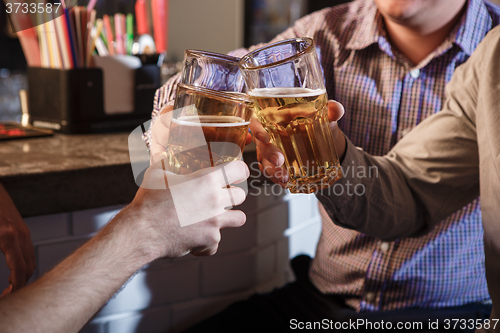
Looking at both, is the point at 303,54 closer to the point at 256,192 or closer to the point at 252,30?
the point at 256,192

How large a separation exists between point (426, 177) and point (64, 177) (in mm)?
814

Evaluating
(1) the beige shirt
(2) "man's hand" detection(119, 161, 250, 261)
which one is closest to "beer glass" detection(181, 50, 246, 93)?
(2) "man's hand" detection(119, 161, 250, 261)

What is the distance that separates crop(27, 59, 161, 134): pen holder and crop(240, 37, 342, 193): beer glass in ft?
2.60

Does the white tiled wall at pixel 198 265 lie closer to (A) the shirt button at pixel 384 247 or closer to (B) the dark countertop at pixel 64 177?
(B) the dark countertop at pixel 64 177

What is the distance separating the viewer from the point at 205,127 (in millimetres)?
609

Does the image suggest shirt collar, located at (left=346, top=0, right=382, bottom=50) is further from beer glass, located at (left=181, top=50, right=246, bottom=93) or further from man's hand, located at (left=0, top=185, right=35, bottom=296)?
man's hand, located at (left=0, top=185, right=35, bottom=296)

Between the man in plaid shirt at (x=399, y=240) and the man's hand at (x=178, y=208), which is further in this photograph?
the man in plaid shirt at (x=399, y=240)

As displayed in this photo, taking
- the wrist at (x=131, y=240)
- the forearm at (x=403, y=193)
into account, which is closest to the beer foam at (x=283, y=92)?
the wrist at (x=131, y=240)

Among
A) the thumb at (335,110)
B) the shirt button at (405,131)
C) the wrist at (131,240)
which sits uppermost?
the thumb at (335,110)

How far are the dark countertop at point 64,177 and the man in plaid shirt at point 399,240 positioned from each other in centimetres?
22

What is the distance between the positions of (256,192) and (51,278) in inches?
31.8

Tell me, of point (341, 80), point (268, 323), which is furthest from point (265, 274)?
point (341, 80)

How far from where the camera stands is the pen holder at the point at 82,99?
1291mm

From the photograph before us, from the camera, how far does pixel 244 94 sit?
2.17 feet
